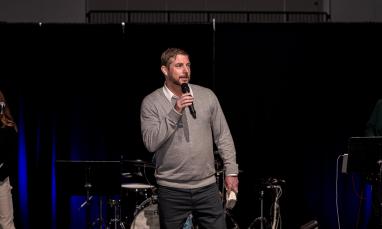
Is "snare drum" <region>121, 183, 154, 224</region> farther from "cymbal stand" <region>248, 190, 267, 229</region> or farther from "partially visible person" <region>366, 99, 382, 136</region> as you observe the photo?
"partially visible person" <region>366, 99, 382, 136</region>

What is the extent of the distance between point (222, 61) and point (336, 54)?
4.20 feet

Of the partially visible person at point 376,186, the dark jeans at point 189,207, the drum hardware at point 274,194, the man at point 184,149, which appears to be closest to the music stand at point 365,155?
the partially visible person at point 376,186

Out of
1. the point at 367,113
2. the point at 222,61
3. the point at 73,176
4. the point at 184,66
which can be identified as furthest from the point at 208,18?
the point at 184,66

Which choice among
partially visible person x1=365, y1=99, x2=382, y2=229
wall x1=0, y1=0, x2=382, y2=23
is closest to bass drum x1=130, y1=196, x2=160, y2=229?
partially visible person x1=365, y1=99, x2=382, y2=229

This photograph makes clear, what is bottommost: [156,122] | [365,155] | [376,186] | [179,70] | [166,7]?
[376,186]

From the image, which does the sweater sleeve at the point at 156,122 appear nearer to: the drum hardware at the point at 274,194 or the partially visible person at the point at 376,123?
the drum hardware at the point at 274,194

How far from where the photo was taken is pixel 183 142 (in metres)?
3.29

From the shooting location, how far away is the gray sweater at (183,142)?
10.7 ft

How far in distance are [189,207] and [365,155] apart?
71.2 inches

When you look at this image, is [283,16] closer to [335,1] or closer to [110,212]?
[335,1]

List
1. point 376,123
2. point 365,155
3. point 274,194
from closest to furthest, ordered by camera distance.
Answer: point 365,155
point 376,123
point 274,194

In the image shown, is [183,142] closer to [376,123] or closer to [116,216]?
[116,216]

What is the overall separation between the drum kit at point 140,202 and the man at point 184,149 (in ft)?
5.65

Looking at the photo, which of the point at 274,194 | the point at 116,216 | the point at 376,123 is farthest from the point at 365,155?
the point at 116,216
